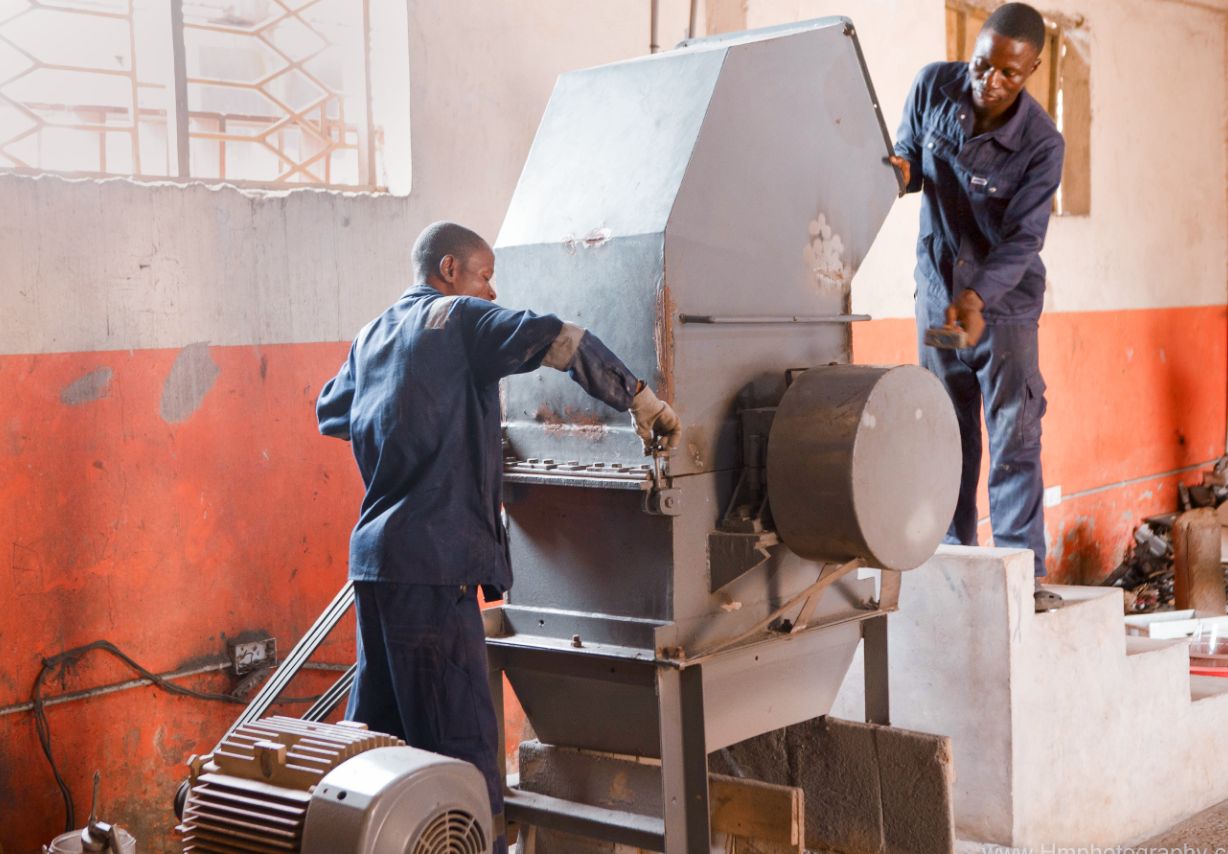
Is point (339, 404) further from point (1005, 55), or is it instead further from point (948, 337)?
point (1005, 55)

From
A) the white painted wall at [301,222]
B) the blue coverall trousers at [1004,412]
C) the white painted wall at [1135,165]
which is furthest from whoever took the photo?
the white painted wall at [1135,165]

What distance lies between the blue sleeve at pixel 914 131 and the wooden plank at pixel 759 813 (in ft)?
5.46

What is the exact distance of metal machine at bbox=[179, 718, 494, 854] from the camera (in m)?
A: 1.92

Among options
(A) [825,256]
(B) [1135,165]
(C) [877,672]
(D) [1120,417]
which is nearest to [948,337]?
(A) [825,256]

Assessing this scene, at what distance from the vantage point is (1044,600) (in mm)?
3490

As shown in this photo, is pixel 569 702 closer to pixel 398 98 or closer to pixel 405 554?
pixel 405 554

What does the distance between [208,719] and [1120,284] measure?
5880 mm

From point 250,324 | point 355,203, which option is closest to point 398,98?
point 355,203

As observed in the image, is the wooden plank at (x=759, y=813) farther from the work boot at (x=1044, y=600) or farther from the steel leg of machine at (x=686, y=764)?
the work boot at (x=1044, y=600)

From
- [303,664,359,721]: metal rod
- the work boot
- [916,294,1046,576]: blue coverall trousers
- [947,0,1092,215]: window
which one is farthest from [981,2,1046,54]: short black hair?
[947,0,1092,215]: window

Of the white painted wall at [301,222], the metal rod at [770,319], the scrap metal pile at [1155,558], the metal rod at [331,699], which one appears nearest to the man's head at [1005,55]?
the metal rod at [770,319]

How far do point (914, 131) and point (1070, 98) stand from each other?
162 inches

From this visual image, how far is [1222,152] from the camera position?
8.69 metres

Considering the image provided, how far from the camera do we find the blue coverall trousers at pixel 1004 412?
3521 mm
